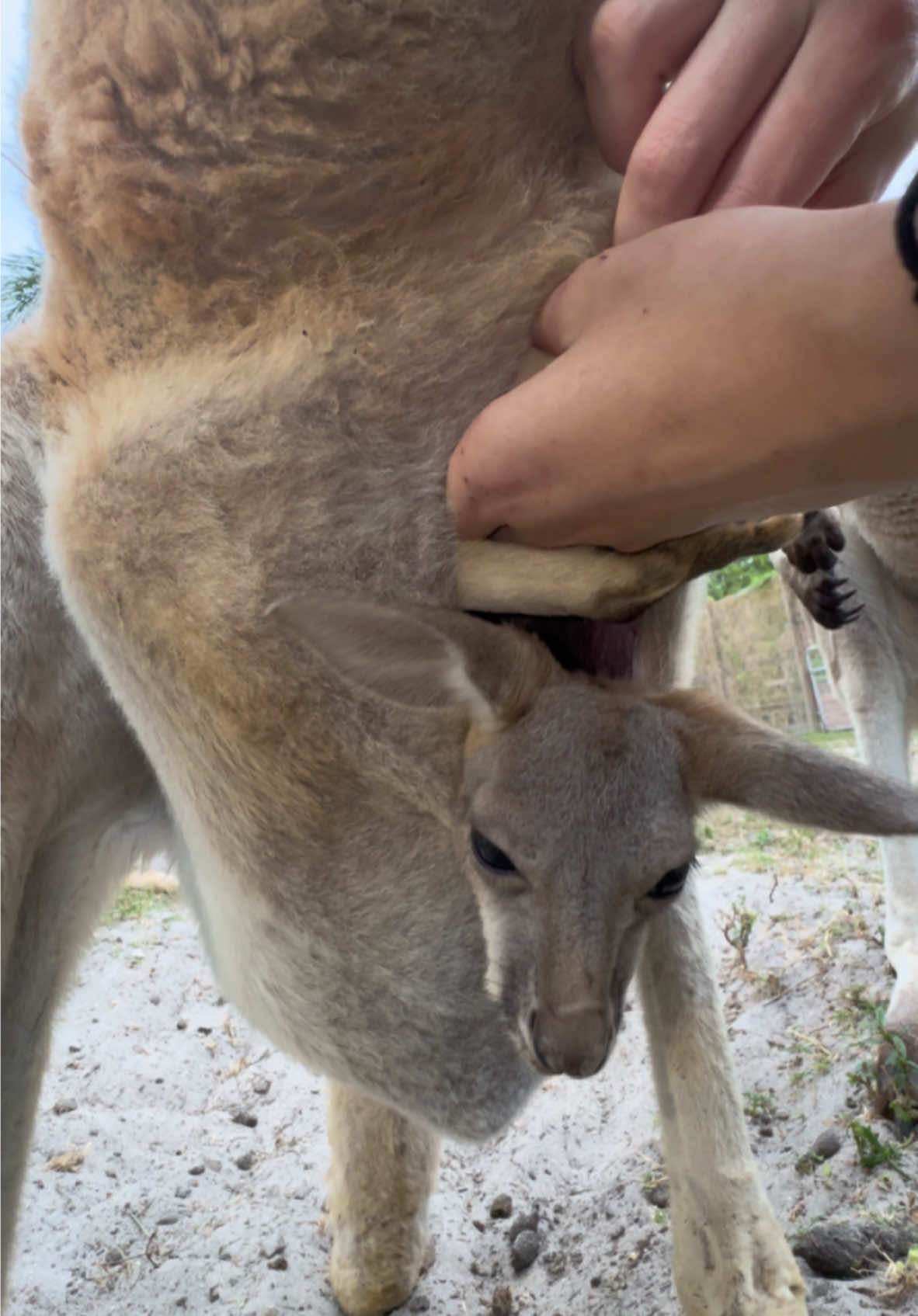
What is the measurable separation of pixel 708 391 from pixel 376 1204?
1.57m

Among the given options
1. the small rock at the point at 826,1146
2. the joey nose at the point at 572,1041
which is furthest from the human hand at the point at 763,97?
the small rock at the point at 826,1146

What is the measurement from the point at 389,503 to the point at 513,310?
0.80 feet

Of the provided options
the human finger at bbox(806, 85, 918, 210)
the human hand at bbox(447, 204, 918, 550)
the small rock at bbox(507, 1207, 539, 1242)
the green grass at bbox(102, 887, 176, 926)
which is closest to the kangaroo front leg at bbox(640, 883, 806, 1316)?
the small rock at bbox(507, 1207, 539, 1242)

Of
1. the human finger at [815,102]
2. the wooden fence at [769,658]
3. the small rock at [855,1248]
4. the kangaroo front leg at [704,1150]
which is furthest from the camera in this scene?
the wooden fence at [769,658]

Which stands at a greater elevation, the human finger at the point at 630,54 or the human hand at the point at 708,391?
the human finger at the point at 630,54

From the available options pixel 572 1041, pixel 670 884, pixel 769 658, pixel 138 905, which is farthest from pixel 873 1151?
pixel 769 658

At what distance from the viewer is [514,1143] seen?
7.29 ft

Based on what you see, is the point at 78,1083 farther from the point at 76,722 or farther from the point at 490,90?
the point at 490,90

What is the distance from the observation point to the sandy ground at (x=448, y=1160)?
187 cm

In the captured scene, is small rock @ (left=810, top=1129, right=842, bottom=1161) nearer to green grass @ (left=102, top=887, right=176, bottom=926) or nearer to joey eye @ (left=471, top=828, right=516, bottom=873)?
joey eye @ (left=471, top=828, right=516, bottom=873)

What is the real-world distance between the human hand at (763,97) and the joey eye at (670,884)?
676mm

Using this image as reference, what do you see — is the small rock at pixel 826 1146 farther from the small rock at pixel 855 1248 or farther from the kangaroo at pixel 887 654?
the kangaroo at pixel 887 654

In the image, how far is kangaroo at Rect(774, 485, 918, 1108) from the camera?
2.41 metres

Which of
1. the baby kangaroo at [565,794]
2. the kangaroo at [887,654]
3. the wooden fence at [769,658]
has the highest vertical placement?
the baby kangaroo at [565,794]
